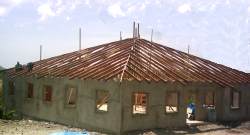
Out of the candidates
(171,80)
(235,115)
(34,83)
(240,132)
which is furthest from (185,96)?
(34,83)

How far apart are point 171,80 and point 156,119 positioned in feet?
6.88

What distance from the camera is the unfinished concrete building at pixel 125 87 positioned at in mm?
20875

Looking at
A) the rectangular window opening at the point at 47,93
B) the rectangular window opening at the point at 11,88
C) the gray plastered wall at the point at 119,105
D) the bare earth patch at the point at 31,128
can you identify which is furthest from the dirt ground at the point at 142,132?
the rectangular window opening at the point at 11,88

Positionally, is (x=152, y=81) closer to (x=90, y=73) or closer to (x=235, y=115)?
(x=90, y=73)

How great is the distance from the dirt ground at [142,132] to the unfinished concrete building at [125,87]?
611mm

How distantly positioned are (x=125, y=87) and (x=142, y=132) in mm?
2313

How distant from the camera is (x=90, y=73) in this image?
22.5m

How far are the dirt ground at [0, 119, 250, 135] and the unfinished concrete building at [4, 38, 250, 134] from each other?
61 centimetres

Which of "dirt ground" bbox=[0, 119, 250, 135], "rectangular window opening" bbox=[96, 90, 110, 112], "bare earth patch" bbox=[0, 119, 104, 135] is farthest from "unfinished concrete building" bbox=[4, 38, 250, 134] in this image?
"bare earth patch" bbox=[0, 119, 104, 135]

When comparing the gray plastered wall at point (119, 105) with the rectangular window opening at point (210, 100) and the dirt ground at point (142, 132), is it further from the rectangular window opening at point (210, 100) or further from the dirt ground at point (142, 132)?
the rectangular window opening at point (210, 100)

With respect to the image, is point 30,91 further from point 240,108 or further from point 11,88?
point 240,108

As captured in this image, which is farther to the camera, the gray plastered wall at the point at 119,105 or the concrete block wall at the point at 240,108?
the concrete block wall at the point at 240,108

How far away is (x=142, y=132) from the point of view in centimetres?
2067

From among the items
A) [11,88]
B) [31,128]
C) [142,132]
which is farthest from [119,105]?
[11,88]
